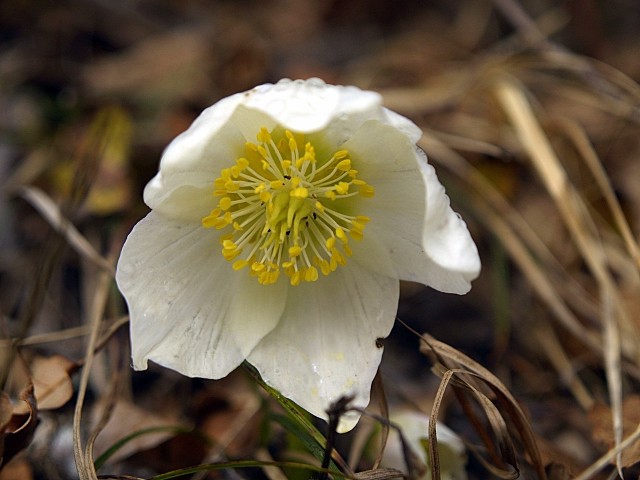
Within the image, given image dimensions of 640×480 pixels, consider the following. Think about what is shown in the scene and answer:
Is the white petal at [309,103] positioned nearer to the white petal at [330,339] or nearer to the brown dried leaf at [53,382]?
the white petal at [330,339]

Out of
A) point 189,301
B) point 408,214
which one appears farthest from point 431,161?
point 189,301

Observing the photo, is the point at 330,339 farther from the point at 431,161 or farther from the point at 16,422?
the point at 431,161

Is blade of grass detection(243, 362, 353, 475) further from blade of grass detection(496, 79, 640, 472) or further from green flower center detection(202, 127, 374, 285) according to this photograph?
blade of grass detection(496, 79, 640, 472)

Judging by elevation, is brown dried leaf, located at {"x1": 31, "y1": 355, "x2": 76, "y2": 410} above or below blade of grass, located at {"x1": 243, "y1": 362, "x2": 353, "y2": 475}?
below

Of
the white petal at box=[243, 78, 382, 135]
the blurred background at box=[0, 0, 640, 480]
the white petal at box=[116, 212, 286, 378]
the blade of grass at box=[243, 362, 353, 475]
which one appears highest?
the white petal at box=[243, 78, 382, 135]

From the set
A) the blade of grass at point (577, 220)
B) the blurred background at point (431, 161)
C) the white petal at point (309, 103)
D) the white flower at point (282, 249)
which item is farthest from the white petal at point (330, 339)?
the blade of grass at point (577, 220)

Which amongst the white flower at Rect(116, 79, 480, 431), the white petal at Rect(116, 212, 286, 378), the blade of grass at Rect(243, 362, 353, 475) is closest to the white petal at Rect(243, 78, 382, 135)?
the white flower at Rect(116, 79, 480, 431)

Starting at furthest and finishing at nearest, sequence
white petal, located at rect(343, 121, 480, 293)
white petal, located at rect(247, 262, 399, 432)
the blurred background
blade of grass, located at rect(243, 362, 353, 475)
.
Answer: the blurred background, white petal, located at rect(247, 262, 399, 432), blade of grass, located at rect(243, 362, 353, 475), white petal, located at rect(343, 121, 480, 293)

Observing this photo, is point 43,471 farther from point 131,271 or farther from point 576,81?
point 576,81
